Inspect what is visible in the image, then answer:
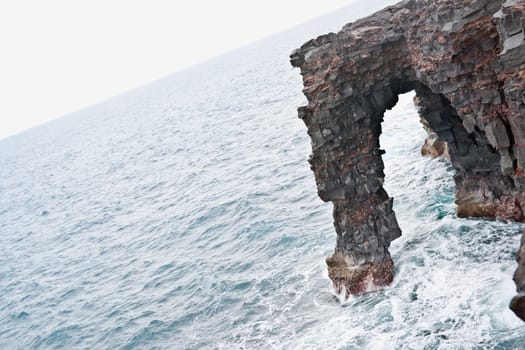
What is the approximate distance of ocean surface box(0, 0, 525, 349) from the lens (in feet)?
82.4

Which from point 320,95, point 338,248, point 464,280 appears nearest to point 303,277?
point 338,248

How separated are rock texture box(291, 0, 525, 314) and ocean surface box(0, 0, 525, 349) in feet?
6.99

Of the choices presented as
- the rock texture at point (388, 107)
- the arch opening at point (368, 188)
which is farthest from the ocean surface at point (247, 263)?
the rock texture at point (388, 107)

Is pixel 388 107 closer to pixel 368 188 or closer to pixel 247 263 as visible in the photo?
pixel 368 188

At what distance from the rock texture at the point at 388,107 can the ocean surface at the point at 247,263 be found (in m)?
2.13

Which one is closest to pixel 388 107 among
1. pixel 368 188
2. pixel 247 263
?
pixel 368 188

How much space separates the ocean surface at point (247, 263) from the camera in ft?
82.4

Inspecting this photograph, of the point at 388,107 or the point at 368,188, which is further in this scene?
the point at 388,107

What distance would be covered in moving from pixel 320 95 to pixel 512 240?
14.1m

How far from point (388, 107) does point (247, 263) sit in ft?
57.7

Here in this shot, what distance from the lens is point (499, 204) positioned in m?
29.1

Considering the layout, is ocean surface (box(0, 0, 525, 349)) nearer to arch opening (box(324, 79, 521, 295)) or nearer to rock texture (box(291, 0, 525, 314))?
arch opening (box(324, 79, 521, 295))

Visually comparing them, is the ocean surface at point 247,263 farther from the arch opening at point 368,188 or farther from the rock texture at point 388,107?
the rock texture at point 388,107

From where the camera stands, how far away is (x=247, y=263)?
38.8 m
